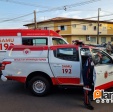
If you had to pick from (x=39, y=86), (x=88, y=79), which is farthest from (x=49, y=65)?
(x=88, y=79)

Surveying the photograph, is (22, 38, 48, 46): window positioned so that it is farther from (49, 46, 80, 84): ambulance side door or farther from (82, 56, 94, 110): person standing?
(82, 56, 94, 110): person standing

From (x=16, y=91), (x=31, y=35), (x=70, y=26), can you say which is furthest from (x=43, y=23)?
(x=16, y=91)

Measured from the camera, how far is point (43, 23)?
4700cm

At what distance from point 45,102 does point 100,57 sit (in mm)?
2159

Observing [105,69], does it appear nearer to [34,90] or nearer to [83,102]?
[83,102]

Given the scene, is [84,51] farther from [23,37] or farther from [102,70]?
[23,37]

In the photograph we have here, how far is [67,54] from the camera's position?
6738 mm

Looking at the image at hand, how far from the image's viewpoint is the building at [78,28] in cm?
4384

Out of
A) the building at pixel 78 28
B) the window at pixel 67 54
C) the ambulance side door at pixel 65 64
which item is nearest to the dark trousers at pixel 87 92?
the ambulance side door at pixel 65 64

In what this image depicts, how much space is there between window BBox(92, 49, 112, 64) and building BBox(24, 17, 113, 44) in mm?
35488

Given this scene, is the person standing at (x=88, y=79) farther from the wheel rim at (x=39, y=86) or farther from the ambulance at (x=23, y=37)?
the ambulance at (x=23, y=37)

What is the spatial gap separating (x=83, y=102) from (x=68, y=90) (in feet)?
4.81

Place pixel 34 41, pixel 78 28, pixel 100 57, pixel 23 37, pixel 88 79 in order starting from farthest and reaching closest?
1. pixel 78 28
2. pixel 34 41
3. pixel 23 37
4. pixel 100 57
5. pixel 88 79

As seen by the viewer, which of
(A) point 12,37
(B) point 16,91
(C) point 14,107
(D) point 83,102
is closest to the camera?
(C) point 14,107
